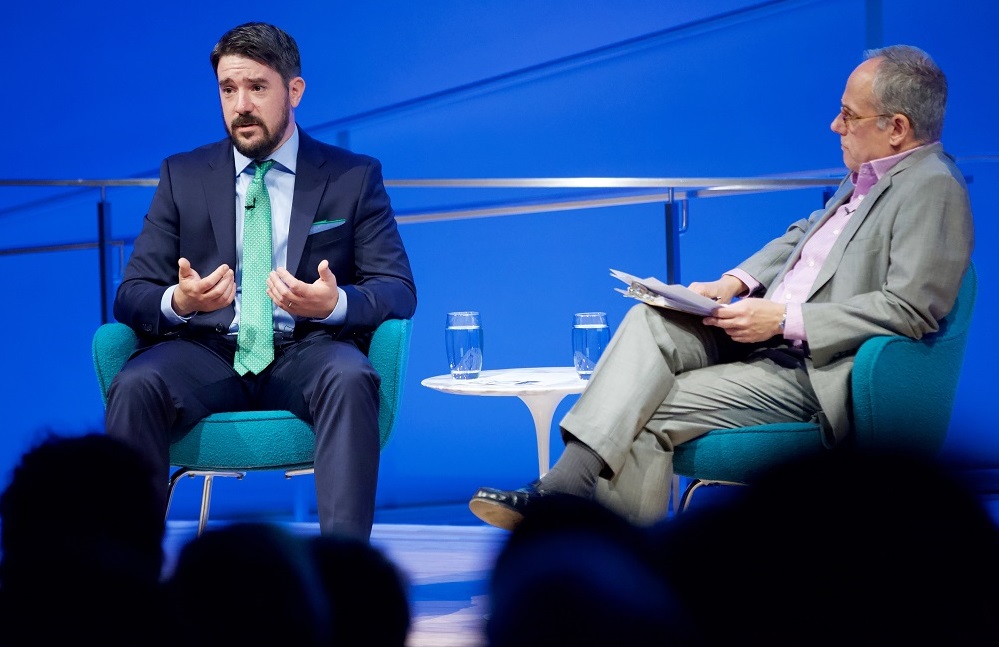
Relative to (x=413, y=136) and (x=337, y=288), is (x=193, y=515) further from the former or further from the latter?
(x=337, y=288)

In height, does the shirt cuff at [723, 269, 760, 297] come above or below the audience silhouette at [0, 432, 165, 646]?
above

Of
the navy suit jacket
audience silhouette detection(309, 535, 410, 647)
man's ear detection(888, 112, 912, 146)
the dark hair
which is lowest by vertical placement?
audience silhouette detection(309, 535, 410, 647)

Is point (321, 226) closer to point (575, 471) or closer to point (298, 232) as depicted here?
point (298, 232)

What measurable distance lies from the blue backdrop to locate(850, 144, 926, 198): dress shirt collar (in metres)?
1.18

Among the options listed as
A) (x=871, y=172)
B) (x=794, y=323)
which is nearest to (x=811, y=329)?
(x=794, y=323)

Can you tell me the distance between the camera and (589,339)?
2590 millimetres

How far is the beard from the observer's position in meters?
2.38

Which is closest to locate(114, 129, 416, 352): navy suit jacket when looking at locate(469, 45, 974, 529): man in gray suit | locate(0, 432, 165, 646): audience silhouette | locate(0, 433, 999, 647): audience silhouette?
locate(469, 45, 974, 529): man in gray suit

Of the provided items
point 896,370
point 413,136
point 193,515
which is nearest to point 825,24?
point 413,136

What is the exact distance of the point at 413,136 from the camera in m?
3.75

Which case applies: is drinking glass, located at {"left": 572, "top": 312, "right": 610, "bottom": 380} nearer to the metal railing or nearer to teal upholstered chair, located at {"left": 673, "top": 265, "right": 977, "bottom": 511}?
the metal railing

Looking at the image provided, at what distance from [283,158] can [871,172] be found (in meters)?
1.31

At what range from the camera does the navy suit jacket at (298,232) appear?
7.63ft

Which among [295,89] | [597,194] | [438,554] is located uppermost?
[295,89]
